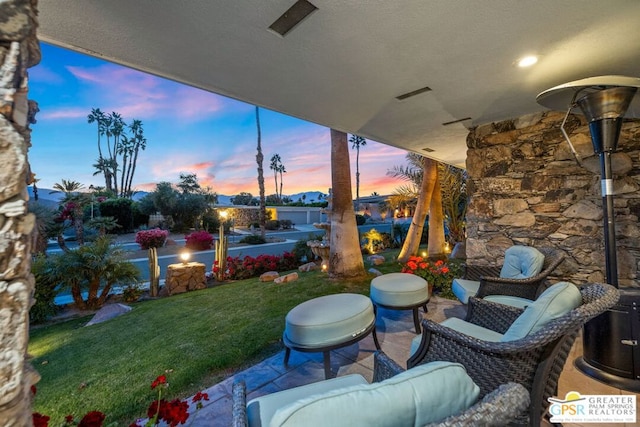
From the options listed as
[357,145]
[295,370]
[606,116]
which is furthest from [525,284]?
[357,145]

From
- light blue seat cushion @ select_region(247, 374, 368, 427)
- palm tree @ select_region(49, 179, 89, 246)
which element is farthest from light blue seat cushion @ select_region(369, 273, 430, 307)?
palm tree @ select_region(49, 179, 89, 246)

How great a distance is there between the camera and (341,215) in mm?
5402

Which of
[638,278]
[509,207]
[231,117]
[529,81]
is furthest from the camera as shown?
[231,117]

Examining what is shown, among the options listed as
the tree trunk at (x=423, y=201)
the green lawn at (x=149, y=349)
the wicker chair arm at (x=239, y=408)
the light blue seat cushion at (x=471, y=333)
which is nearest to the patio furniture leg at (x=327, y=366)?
the light blue seat cushion at (x=471, y=333)

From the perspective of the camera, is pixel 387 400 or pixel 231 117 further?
pixel 231 117

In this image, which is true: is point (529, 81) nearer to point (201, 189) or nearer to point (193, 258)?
point (193, 258)

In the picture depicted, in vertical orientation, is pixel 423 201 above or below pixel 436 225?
above

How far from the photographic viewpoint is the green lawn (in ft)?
6.77

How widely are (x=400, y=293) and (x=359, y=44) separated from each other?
7.60 ft

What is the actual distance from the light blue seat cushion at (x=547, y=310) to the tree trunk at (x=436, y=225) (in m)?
6.29

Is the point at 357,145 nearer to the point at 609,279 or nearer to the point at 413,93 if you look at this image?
the point at 413,93

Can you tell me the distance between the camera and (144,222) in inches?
606

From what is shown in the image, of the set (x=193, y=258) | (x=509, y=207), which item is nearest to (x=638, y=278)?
(x=509, y=207)

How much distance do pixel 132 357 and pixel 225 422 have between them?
Answer: 1742 mm
